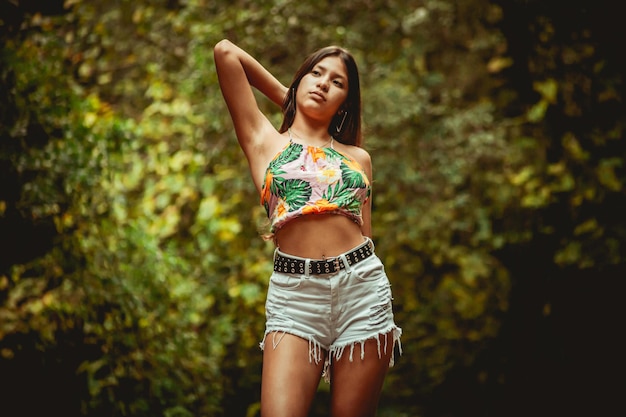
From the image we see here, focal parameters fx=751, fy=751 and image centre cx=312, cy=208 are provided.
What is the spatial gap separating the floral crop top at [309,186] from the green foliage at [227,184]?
62.3 inches

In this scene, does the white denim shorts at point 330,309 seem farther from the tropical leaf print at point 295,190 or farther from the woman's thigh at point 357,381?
the tropical leaf print at point 295,190

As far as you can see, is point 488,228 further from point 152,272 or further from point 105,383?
point 105,383

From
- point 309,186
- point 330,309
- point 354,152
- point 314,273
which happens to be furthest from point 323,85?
point 330,309

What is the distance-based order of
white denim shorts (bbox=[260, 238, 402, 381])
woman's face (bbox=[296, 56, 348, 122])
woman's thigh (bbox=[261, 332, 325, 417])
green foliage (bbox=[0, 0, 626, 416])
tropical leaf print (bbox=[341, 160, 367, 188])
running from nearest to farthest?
woman's thigh (bbox=[261, 332, 325, 417]) → white denim shorts (bbox=[260, 238, 402, 381]) → tropical leaf print (bbox=[341, 160, 367, 188]) → woman's face (bbox=[296, 56, 348, 122]) → green foliage (bbox=[0, 0, 626, 416])

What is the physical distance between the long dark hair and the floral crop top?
226mm

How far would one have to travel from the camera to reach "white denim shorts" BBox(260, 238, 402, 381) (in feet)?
7.59

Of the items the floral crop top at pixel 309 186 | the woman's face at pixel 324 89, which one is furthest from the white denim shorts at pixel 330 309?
the woman's face at pixel 324 89

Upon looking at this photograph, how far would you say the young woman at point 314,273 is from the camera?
7.54 feet

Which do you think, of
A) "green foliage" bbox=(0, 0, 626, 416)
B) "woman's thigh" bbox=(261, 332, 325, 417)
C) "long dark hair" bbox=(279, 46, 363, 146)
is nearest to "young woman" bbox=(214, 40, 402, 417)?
"woman's thigh" bbox=(261, 332, 325, 417)

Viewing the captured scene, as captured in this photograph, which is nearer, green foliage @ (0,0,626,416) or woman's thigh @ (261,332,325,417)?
woman's thigh @ (261,332,325,417)

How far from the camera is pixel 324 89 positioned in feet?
8.45

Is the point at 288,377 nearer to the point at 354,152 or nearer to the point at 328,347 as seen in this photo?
the point at 328,347

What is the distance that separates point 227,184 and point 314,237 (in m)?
3.29

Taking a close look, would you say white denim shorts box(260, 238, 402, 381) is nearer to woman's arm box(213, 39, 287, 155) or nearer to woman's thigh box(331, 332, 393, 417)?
woman's thigh box(331, 332, 393, 417)
